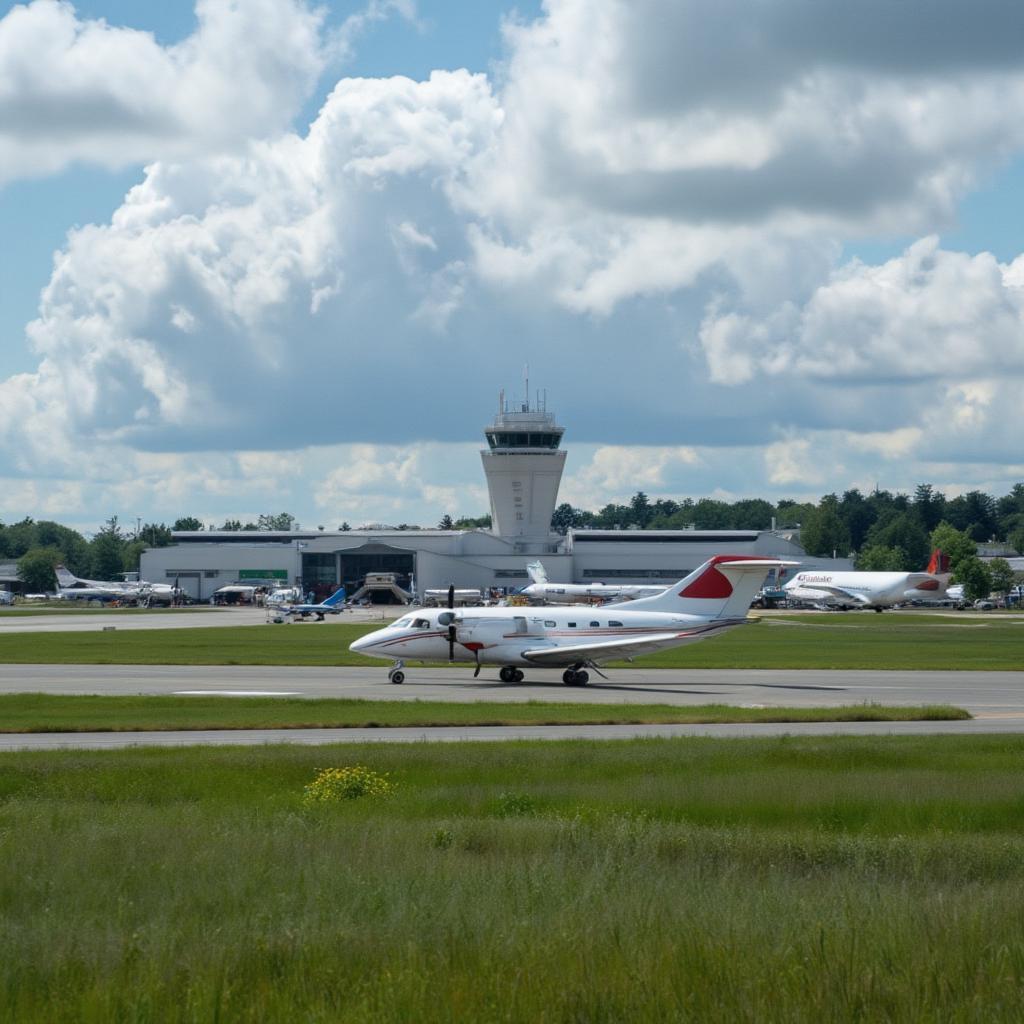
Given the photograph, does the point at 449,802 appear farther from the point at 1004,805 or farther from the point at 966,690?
the point at 966,690

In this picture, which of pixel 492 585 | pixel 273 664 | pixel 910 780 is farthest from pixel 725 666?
pixel 492 585

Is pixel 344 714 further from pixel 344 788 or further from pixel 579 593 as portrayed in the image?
pixel 579 593

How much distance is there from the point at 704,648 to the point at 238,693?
38725mm

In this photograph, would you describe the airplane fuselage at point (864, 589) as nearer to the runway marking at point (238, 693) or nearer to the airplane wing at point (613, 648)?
the airplane wing at point (613, 648)

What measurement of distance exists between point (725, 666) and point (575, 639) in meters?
12.6

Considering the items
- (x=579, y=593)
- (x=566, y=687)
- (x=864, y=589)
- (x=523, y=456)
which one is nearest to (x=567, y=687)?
(x=566, y=687)

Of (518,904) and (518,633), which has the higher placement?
(518,904)

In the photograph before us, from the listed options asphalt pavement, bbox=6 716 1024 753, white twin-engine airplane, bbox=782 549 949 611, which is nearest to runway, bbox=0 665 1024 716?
asphalt pavement, bbox=6 716 1024 753

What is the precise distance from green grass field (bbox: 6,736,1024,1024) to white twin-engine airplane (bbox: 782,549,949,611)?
Answer: 402 ft

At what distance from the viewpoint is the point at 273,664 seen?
191 ft

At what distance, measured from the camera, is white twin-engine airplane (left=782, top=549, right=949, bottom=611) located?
454ft

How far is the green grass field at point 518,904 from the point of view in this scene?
28.7ft

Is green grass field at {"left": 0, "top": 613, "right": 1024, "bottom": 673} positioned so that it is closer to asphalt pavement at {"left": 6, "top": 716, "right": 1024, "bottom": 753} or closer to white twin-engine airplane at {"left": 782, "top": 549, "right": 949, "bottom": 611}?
asphalt pavement at {"left": 6, "top": 716, "right": 1024, "bottom": 753}

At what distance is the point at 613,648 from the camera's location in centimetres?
4841
